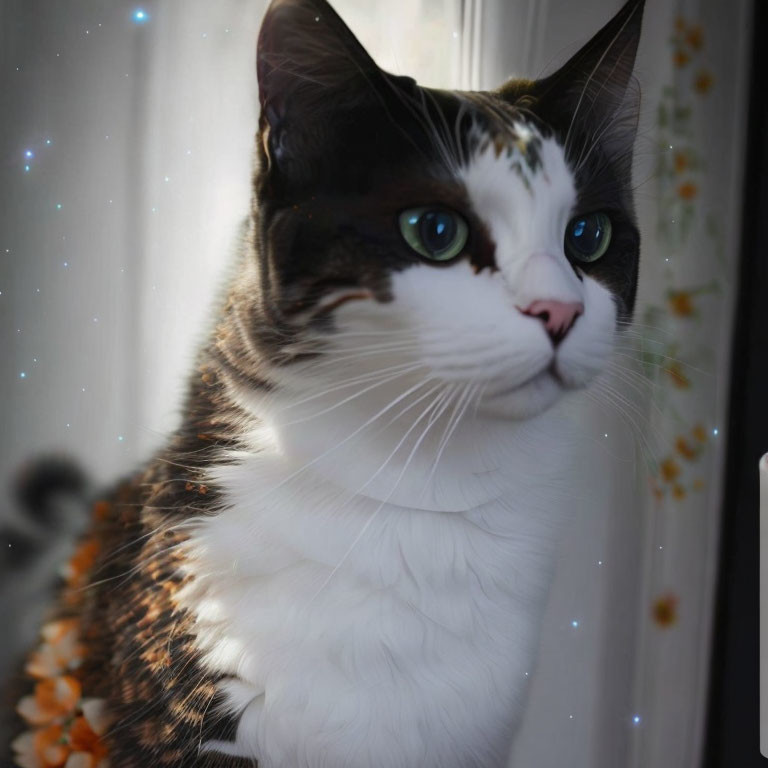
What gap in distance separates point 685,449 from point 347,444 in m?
0.59

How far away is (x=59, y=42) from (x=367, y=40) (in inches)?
12.7

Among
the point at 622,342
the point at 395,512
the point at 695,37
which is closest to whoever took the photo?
the point at 395,512

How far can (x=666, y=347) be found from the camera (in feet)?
4.10

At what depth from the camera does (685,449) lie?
130 cm

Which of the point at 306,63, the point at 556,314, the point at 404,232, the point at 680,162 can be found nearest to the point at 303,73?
the point at 306,63

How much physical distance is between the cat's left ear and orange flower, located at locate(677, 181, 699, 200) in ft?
0.53

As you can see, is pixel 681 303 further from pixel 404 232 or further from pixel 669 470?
pixel 404 232

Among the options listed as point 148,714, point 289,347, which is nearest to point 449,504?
point 289,347

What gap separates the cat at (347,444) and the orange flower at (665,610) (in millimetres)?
362

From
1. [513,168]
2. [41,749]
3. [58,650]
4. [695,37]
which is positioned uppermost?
[695,37]

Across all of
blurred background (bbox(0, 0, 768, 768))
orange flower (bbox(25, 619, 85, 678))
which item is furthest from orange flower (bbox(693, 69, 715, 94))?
orange flower (bbox(25, 619, 85, 678))

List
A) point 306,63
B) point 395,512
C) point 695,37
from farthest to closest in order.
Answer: point 695,37
point 395,512
point 306,63

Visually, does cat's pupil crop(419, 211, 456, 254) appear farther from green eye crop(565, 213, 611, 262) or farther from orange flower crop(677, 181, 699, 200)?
orange flower crop(677, 181, 699, 200)

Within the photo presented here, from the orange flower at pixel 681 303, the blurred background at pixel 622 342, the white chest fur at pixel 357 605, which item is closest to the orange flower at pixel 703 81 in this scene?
the blurred background at pixel 622 342
